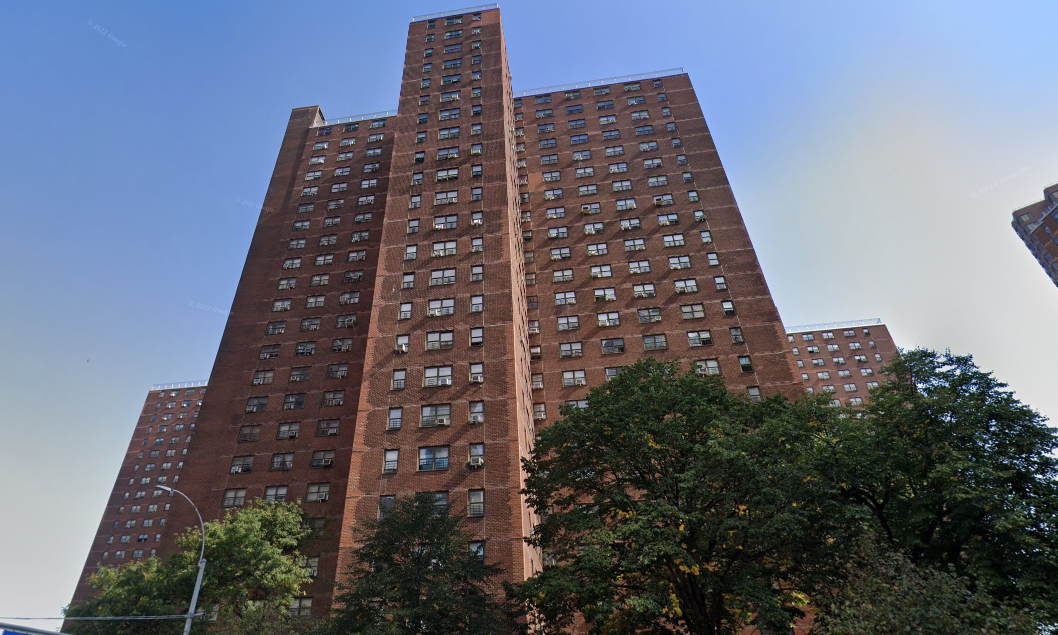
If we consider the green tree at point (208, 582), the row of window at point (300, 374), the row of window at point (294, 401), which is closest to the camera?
the green tree at point (208, 582)

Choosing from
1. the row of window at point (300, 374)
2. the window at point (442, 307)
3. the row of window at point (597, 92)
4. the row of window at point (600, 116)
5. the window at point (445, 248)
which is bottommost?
the window at point (442, 307)

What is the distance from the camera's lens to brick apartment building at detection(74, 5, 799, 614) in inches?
1601

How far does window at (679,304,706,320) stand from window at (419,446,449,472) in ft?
91.1

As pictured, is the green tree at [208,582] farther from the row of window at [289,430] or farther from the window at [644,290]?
the window at [644,290]

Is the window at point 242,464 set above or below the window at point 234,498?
above

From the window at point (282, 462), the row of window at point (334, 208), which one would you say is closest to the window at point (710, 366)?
the window at point (282, 462)

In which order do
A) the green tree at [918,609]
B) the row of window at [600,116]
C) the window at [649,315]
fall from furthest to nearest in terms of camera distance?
the row of window at [600,116], the window at [649,315], the green tree at [918,609]

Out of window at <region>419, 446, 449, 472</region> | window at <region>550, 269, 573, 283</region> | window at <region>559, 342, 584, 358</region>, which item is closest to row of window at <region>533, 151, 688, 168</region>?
window at <region>550, 269, 573, 283</region>

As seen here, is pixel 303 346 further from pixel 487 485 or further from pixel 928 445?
pixel 928 445

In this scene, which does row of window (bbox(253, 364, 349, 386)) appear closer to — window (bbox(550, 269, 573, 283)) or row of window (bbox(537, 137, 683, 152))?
window (bbox(550, 269, 573, 283))

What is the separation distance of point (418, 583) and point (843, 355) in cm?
10615

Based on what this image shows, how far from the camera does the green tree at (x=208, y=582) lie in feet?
101

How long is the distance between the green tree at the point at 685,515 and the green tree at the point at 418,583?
2.25 meters

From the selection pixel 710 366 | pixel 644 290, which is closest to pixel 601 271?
pixel 644 290
